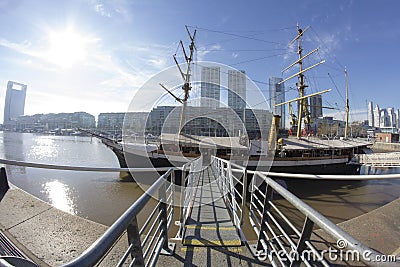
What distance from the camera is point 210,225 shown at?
3084mm

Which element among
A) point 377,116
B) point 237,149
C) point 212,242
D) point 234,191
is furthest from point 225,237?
point 377,116

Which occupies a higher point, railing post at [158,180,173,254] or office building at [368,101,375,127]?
office building at [368,101,375,127]

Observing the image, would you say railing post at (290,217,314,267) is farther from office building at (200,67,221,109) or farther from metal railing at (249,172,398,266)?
office building at (200,67,221,109)

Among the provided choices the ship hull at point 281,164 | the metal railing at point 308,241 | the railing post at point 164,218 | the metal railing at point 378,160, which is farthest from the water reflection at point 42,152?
the metal railing at point 378,160

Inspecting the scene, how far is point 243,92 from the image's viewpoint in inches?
316

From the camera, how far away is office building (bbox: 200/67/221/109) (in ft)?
27.7

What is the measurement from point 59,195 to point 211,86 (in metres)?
9.67

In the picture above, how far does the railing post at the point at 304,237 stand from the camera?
1.24 m

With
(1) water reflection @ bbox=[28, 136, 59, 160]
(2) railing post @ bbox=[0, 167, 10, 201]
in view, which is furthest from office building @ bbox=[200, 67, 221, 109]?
(1) water reflection @ bbox=[28, 136, 59, 160]

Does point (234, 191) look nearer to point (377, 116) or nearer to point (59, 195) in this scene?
point (59, 195)

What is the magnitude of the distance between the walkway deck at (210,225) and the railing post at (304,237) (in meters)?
1.14

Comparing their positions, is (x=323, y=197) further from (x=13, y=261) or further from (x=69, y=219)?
(x=13, y=261)

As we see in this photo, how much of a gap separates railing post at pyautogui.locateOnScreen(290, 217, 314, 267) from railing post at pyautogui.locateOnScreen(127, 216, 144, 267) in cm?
111

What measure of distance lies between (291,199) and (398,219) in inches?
138
